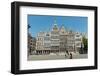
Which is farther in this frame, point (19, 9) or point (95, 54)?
point (95, 54)

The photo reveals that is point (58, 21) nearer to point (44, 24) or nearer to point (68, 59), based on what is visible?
point (44, 24)

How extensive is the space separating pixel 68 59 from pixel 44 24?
0.19m

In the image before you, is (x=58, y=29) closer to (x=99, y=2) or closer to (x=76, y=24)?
(x=76, y=24)

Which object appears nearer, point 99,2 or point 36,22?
point 36,22

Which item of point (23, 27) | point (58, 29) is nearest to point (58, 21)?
point (58, 29)

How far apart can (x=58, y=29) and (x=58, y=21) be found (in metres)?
0.03

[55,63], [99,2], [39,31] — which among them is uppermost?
[99,2]

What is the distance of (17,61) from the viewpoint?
1031mm

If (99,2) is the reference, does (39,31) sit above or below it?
below

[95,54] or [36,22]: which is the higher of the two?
[36,22]

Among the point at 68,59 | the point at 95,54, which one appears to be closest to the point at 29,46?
the point at 68,59

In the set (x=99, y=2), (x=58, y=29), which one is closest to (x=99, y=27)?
(x=99, y=2)

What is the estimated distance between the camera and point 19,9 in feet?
3.39

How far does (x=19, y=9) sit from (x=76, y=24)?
0.89 ft
